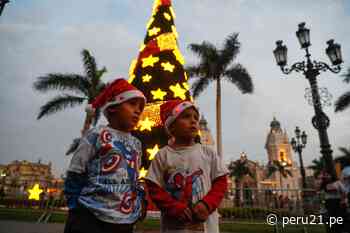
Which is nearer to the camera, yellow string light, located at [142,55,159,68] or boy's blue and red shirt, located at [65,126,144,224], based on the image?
boy's blue and red shirt, located at [65,126,144,224]

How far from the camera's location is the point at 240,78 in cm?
1698

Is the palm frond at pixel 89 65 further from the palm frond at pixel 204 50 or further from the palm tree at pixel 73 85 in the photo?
the palm frond at pixel 204 50

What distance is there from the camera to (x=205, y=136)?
70.9 meters

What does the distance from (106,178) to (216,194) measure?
94 centimetres

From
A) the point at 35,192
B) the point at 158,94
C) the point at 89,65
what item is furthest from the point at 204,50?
the point at 35,192

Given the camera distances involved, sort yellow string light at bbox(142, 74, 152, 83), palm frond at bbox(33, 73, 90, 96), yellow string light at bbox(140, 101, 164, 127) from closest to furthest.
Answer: yellow string light at bbox(140, 101, 164, 127) → yellow string light at bbox(142, 74, 152, 83) → palm frond at bbox(33, 73, 90, 96)

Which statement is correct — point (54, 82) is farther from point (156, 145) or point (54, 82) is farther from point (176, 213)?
point (176, 213)

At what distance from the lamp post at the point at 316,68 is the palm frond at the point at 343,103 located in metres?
10.2

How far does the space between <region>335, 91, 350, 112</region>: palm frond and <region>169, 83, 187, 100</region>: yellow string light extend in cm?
1399

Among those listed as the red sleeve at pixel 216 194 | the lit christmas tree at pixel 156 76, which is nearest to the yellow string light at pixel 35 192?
the lit christmas tree at pixel 156 76

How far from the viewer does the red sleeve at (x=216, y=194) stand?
2.02 metres

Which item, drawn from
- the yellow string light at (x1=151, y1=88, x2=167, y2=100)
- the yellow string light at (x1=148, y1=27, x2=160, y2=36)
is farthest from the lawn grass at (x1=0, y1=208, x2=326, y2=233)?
the yellow string light at (x1=148, y1=27, x2=160, y2=36)

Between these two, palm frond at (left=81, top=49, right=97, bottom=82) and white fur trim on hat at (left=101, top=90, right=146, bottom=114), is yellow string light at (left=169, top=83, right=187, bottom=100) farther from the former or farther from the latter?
palm frond at (left=81, top=49, right=97, bottom=82)

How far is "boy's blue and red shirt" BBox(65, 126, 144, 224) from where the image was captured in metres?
1.91
